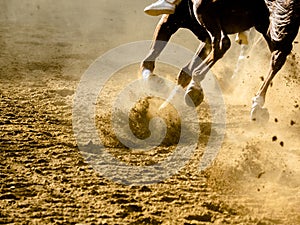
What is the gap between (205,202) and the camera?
286 cm

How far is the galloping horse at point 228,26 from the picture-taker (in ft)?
11.4

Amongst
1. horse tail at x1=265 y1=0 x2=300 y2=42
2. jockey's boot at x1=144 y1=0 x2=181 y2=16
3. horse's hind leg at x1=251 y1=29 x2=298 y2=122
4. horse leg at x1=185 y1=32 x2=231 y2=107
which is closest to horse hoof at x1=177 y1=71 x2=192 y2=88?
horse leg at x1=185 y1=32 x2=231 y2=107

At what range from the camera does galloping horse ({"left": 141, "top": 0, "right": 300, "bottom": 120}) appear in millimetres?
3488

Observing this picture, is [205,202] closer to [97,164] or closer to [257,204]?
[257,204]

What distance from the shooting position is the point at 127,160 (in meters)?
3.41

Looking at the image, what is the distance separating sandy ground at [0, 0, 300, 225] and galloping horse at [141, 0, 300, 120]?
0.45 meters

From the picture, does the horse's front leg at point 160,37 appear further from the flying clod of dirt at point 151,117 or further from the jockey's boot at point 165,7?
the flying clod of dirt at point 151,117

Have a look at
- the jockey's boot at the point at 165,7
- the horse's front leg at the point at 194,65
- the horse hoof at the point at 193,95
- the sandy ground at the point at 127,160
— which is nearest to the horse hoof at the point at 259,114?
the sandy ground at the point at 127,160

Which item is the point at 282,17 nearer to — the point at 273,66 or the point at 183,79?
the point at 273,66

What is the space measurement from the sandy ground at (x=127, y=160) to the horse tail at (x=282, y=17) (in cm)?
71

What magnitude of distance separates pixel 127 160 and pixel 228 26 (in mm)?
1511

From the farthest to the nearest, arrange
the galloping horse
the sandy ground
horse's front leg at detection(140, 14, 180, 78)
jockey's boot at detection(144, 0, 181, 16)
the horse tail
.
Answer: horse's front leg at detection(140, 14, 180, 78) < jockey's boot at detection(144, 0, 181, 16) < the galloping horse < the horse tail < the sandy ground

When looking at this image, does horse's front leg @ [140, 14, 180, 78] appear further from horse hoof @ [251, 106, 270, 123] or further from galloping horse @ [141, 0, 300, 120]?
horse hoof @ [251, 106, 270, 123]

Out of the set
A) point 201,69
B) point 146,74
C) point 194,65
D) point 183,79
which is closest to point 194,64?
point 194,65
